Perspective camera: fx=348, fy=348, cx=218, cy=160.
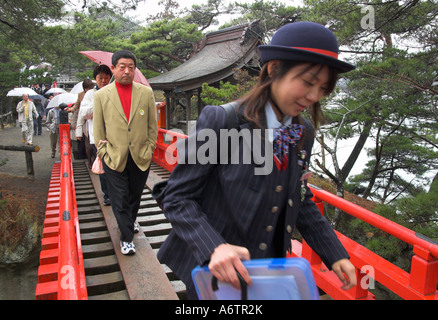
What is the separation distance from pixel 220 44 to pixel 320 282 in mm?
13128

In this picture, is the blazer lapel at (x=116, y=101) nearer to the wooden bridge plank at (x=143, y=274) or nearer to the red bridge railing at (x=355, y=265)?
the red bridge railing at (x=355, y=265)

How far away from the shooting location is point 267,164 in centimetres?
116

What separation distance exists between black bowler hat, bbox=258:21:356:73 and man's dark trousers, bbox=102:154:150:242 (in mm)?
2191

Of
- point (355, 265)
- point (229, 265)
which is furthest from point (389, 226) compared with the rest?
point (229, 265)

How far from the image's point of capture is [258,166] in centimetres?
114

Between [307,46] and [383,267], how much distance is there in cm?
173

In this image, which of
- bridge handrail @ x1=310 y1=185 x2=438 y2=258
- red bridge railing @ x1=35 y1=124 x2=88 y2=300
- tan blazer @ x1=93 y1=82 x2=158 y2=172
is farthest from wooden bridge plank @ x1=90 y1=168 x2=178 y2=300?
bridge handrail @ x1=310 y1=185 x2=438 y2=258

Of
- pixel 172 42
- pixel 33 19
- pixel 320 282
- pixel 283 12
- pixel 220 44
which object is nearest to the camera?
pixel 320 282

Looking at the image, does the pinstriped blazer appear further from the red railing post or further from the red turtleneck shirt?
the red turtleneck shirt

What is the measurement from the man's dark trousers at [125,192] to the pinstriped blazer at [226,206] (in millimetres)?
1805

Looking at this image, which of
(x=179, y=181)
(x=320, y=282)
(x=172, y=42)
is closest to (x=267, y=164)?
(x=179, y=181)

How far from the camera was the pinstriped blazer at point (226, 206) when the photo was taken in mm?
1098

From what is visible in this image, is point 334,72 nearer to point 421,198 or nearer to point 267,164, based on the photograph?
point 267,164

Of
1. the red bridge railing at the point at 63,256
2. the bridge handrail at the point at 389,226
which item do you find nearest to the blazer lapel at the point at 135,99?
the red bridge railing at the point at 63,256
